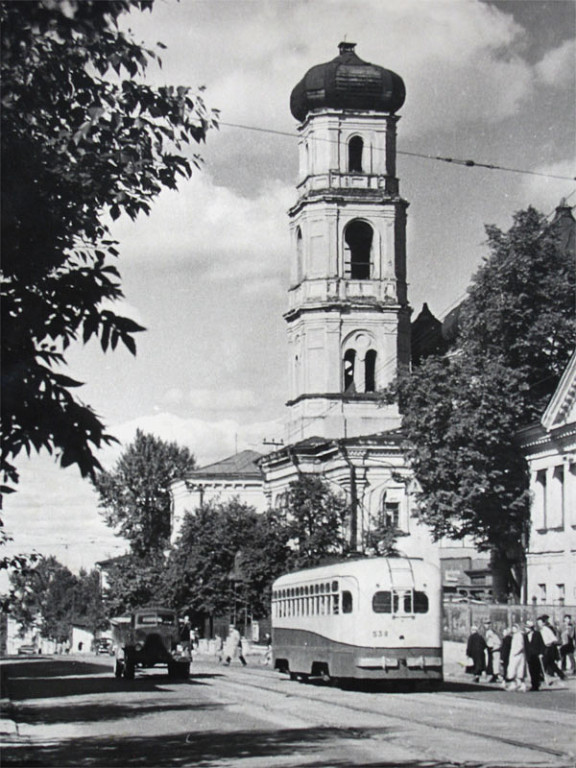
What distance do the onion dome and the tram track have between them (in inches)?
1902

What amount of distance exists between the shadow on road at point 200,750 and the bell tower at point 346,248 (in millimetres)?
62508

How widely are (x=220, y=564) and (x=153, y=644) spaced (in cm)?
3387

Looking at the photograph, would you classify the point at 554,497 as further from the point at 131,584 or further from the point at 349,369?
the point at 131,584

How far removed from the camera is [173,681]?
128ft

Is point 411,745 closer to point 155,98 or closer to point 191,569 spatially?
point 155,98

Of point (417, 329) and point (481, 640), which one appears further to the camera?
point (417, 329)

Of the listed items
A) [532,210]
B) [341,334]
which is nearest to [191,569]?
[341,334]

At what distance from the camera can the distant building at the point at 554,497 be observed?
47906 mm

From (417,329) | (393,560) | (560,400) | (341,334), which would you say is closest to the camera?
(393,560)

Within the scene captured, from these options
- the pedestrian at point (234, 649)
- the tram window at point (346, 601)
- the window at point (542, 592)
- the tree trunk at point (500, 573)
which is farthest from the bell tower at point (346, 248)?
the tram window at point (346, 601)

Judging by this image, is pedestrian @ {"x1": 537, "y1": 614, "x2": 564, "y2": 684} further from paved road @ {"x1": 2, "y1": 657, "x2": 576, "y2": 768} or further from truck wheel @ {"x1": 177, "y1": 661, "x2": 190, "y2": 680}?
truck wheel @ {"x1": 177, "y1": 661, "x2": 190, "y2": 680}

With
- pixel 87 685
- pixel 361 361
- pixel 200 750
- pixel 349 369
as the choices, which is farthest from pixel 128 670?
pixel 349 369

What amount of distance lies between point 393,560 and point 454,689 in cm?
331

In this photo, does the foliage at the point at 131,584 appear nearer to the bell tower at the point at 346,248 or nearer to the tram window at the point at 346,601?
the bell tower at the point at 346,248
